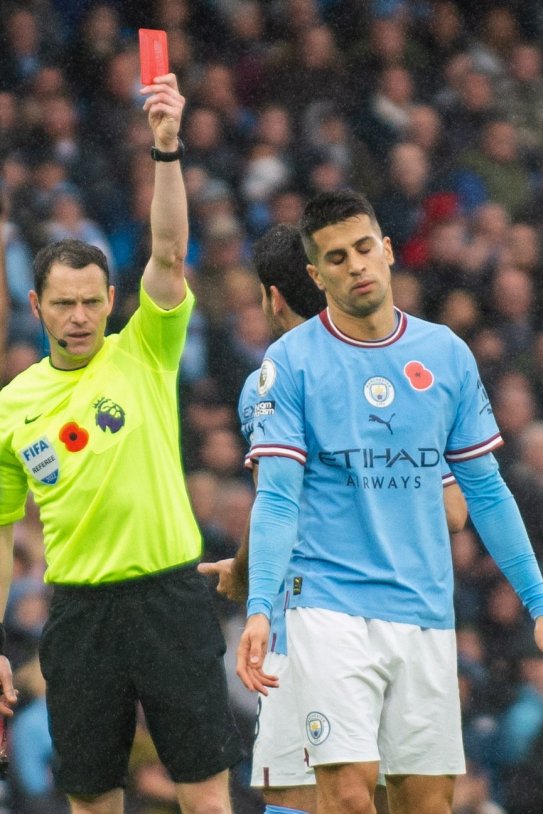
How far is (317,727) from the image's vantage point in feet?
11.4

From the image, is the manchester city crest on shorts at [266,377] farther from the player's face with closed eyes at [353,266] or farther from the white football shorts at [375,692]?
the white football shorts at [375,692]

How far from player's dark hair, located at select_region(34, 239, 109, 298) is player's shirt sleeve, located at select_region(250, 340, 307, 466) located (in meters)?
0.80

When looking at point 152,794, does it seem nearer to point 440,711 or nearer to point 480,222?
point 440,711

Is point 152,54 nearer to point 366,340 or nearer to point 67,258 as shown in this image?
point 67,258

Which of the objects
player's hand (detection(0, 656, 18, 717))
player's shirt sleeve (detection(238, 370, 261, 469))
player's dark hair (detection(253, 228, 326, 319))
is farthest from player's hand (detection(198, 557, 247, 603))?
player's dark hair (detection(253, 228, 326, 319))

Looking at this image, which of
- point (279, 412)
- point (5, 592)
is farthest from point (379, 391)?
point (5, 592)

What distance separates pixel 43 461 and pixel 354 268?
3.51ft

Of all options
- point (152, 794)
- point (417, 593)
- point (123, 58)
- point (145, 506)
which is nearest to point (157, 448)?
point (145, 506)

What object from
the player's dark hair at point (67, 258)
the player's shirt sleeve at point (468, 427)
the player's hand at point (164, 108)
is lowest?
the player's shirt sleeve at point (468, 427)

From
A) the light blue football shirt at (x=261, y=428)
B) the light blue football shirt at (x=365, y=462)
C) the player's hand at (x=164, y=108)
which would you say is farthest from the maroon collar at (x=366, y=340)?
the player's hand at (x=164, y=108)

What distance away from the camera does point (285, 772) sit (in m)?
3.87

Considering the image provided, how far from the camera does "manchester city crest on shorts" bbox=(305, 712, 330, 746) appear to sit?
11.3 ft

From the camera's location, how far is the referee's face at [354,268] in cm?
365

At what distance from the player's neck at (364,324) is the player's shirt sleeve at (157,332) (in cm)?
61
